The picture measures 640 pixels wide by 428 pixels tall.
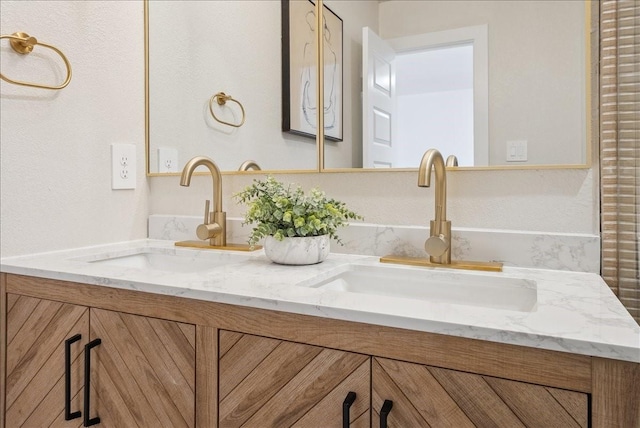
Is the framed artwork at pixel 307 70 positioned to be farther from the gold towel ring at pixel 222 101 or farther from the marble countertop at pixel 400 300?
the marble countertop at pixel 400 300

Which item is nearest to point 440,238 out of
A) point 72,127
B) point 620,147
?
point 620,147

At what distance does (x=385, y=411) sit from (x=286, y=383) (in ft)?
0.61

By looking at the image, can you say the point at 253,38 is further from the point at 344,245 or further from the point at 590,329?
the point at 590,329

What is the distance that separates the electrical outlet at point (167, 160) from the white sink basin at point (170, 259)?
0.31 m

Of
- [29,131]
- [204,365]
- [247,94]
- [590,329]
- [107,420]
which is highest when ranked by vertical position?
[247,94]

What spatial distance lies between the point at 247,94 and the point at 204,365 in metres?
0.91

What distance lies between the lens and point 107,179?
1418 millimetres

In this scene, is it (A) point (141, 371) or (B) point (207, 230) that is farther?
(B) point (207, 230)

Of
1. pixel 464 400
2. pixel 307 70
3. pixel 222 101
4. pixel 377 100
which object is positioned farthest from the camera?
pixel 222 101

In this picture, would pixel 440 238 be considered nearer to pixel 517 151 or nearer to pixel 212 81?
pixel 517 151

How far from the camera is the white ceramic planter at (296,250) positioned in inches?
42.2

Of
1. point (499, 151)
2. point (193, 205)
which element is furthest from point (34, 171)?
point (499, 151)

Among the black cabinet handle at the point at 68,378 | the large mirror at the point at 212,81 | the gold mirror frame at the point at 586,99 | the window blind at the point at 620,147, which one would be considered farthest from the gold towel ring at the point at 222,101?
the window blind at the point at 620,147

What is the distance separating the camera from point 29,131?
1.20 metres
